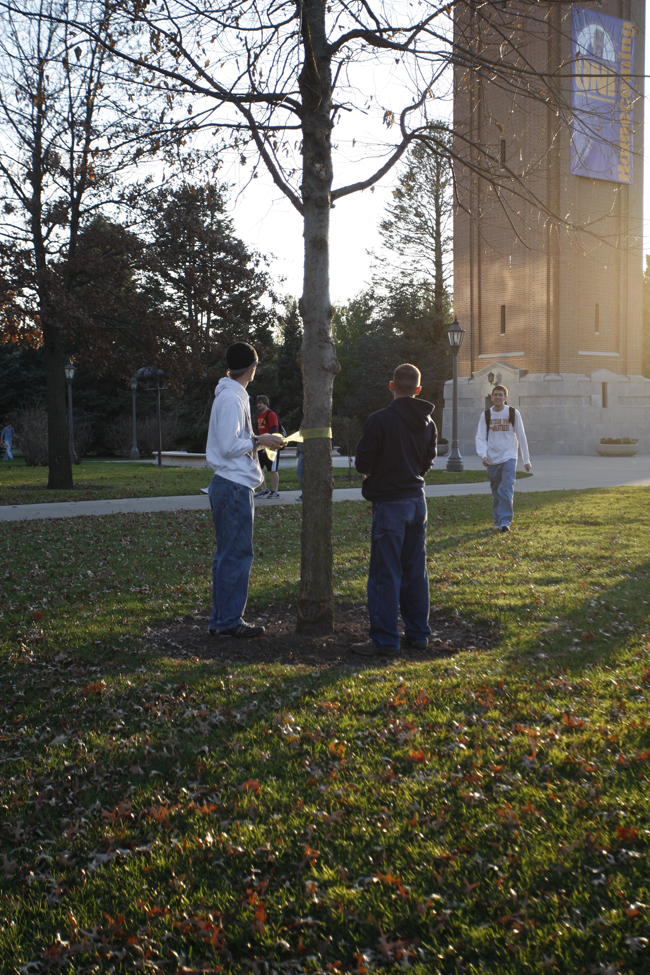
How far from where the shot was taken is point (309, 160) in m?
6.09

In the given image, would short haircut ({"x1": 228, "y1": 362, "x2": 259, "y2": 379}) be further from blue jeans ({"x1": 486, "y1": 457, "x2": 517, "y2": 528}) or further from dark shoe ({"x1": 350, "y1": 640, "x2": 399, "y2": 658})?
blue jeans ({"x1": 486, "y1": 457, "x2": 517, "y2": 528})

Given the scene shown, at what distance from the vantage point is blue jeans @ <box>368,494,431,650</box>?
5.78 metres

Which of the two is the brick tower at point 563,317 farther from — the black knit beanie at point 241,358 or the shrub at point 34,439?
the black knit beanie at point 241,358

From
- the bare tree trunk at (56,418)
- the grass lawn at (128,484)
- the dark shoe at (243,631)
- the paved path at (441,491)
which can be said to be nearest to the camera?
the dark shoe at (243,631)

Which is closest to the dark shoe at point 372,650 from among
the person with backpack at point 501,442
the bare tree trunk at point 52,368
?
the person with backpack at point 501,442

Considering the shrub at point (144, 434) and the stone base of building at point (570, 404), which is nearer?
the stone base of building at point (570, 404)

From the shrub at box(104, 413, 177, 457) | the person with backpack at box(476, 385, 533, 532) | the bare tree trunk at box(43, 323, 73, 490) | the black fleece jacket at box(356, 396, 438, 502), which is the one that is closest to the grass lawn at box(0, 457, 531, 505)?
the bare tree trunk at box(43, 323, 73, 490)

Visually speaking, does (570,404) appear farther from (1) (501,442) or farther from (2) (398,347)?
(1) (501,442)

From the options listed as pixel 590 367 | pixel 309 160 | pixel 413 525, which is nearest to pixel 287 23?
pixel 309 160

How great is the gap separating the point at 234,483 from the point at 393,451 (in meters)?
1.20

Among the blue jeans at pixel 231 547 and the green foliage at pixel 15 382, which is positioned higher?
the green foliage at pixel 15 382

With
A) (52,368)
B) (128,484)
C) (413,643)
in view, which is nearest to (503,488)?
(413,643)

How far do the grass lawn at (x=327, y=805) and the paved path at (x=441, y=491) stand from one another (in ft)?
27.9

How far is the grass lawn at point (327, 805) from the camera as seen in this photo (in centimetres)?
264
